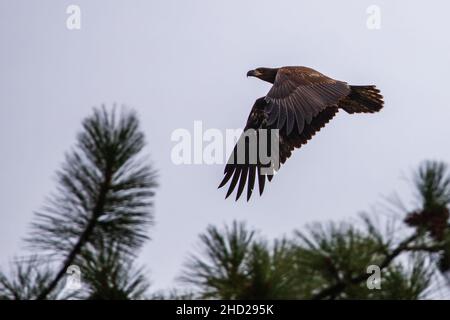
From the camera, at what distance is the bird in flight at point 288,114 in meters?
9.26

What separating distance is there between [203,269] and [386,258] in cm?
145

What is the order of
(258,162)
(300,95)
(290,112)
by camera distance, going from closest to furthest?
(290,112)
(300,95)
(258,162)

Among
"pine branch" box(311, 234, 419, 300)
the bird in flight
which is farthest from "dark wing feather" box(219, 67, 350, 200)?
"pine branch" box(311, 234, 419, 300)

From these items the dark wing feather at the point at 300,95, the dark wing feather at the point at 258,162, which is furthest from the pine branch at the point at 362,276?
the dark wing feather at the point at 300,95

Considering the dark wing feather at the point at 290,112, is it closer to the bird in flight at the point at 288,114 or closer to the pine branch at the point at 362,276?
the bird in flight at the point at 288,114

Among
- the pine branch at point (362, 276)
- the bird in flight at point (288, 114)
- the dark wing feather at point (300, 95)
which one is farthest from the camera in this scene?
the pine branch at point (362, 276)

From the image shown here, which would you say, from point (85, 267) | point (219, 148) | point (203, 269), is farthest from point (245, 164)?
point (85, 267)

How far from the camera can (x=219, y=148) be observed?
10.1 m

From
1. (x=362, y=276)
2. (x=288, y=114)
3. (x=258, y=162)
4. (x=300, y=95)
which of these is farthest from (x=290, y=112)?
(x=362, y=276)

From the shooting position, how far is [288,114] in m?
9.08

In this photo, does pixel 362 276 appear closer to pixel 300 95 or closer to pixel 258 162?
pixel 258 162
